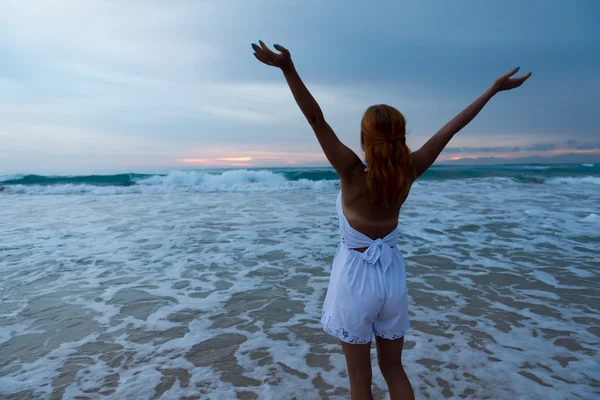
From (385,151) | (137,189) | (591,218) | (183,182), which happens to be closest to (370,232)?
(385,151)

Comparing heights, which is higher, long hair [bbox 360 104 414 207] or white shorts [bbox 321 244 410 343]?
long hair [bbox 360 104 414 207]

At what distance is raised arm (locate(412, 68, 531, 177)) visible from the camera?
2352 millimetres

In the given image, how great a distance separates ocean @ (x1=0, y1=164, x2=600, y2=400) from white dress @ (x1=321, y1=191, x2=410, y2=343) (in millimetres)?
1225

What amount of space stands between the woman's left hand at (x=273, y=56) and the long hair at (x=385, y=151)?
509mm

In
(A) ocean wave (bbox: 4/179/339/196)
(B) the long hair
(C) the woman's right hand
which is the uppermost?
(C) the woman's right hand

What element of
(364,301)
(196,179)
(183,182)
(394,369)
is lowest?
(394,369)

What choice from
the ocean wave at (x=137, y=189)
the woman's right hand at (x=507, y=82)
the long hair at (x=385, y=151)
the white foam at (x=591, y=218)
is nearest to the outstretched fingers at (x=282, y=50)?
the long hair at (x=385, y=151)

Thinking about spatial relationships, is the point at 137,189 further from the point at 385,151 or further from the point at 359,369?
the point at 385,151

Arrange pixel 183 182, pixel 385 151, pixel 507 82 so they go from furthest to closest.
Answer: pixel 183 182
pixel 507 82
pixel 385 151

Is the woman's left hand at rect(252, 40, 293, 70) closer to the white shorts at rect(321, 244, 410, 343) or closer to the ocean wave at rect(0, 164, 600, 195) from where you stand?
the white shorts at rect(321, 244, 410, 343)

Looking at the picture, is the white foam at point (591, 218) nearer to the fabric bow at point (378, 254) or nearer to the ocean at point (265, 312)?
the ocean at point (265, 312)

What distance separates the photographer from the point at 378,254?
2.22m

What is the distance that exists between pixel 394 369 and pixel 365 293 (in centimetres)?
57

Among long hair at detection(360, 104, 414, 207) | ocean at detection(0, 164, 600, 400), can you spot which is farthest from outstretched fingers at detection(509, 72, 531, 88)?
ocean at detection(0, 164, 600, 400)
